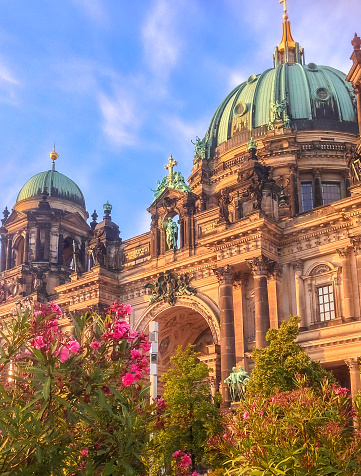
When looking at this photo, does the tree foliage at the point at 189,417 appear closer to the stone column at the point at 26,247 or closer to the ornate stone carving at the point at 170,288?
the ornate stone carving at the point at 170,288

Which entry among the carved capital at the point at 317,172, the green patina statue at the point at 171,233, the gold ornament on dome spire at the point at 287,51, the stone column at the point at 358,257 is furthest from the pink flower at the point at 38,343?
the gold ornament on dome spire at the point at 287,51

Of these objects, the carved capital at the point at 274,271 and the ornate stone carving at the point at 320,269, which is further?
the carved capital at the point at 274,271

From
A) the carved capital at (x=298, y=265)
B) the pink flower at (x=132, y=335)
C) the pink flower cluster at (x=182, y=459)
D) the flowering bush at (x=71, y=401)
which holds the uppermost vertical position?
the carved capital at (x=298, y=265)

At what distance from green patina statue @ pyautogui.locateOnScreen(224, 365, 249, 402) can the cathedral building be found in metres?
0.77

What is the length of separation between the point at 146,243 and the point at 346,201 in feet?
53.2

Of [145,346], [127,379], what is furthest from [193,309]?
[127,379]

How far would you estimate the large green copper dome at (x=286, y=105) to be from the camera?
1927 inches

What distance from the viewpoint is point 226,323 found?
34.4 m

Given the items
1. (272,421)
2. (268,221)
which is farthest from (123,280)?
(272,421)

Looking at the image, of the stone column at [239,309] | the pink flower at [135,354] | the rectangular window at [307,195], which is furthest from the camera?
the rectangular window at [307,195]

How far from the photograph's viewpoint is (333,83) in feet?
168

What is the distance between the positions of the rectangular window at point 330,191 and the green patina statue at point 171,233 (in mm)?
11957

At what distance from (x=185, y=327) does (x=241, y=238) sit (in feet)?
37.7

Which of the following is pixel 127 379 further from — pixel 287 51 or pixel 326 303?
pixel 287 51
